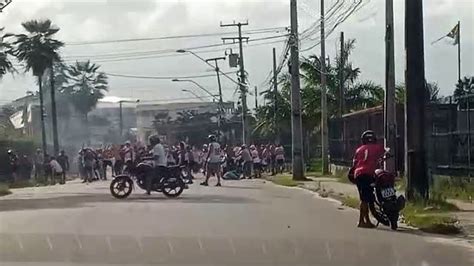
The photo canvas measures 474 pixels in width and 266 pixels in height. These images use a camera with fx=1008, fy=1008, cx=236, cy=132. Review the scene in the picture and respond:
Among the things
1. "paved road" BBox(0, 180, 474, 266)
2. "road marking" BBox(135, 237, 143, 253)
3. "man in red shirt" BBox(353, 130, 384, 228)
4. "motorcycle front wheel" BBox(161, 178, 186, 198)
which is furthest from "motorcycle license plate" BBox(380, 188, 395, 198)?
"motorcycle front wheel" BBox(161, 178, 186, 198)

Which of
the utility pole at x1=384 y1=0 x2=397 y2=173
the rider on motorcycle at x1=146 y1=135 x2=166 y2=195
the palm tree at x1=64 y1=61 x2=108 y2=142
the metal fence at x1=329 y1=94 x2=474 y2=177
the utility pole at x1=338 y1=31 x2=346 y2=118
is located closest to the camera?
the metal fence at x1=329 y1=94 x2=474 y2=177

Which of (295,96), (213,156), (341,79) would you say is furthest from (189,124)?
(213,156)

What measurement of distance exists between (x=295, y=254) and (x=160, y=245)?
2.18 metres

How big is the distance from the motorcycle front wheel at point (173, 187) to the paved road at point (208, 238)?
319cm

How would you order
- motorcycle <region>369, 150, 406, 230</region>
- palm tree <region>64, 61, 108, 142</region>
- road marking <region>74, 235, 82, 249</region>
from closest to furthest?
road marking <region>74, 235, 82, 249</region> → motorcycle <region>369, 150, 406, 230</region> → palm tree <region>64, 61, 108, 142</region>

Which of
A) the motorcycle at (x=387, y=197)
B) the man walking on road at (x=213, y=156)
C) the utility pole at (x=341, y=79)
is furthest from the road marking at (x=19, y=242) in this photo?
the utility pole at (x=341, y=79)

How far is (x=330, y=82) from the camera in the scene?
54281 millimetres

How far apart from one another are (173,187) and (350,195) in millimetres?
4698

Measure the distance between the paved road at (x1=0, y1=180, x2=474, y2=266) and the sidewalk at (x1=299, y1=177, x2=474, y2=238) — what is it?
132 cm

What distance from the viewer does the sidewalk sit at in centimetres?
1756

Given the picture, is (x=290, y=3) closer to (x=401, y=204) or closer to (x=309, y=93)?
(x=309, y=93)

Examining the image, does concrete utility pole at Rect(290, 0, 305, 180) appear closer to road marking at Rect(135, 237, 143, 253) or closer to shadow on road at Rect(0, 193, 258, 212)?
shadow on road at Rect(0, 193, 258, 212)

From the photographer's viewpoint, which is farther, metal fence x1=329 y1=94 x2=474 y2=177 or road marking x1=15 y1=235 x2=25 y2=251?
metal fence x1=329 y1=94 x2=474 y2=177

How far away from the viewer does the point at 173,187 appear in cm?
2689
